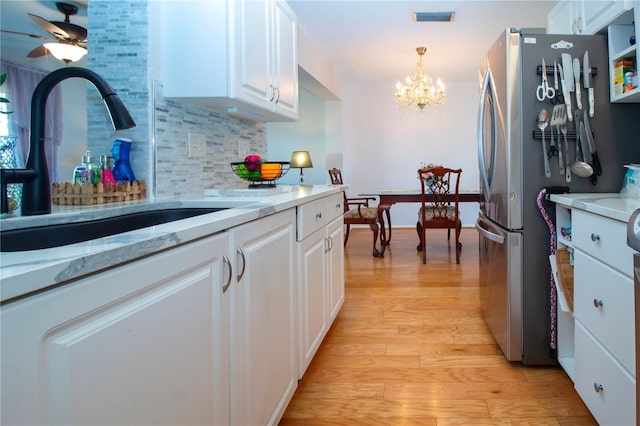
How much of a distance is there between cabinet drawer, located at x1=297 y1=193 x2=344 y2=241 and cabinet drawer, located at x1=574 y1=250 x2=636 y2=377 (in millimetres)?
1064

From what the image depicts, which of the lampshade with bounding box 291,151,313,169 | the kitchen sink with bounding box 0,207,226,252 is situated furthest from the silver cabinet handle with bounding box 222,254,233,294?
the lampshade with bounding box 291,151,313,169

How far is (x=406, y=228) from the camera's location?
276 inches

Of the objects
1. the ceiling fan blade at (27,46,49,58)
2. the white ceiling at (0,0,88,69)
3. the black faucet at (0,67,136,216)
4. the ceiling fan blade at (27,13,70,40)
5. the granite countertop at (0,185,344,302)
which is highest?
the white ceiling at (0,0,88,69)

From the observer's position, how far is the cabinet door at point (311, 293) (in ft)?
5.75

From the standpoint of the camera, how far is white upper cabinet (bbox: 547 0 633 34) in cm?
193

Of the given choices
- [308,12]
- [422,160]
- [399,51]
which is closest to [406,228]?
[422,160]

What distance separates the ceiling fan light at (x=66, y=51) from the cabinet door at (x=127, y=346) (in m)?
2.00

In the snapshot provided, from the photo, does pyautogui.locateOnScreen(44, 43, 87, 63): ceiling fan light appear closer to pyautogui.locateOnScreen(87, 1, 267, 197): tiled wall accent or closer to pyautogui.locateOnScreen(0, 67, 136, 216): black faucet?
pyautogui.locateOnScreen(87, 1, 267, 197): tiled wall accent

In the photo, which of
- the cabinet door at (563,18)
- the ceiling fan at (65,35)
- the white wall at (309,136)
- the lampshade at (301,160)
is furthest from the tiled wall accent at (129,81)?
the white wall at (309,136)

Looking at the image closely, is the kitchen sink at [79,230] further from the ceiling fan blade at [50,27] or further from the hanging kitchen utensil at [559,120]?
the hanging kitchen utensil at [559,120]

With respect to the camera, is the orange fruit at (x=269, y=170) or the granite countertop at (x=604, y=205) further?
the orange fruit at (x=269, y=170)

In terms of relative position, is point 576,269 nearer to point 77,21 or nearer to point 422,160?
point 77,21

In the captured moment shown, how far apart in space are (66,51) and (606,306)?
279cm

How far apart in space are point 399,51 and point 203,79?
376cm
